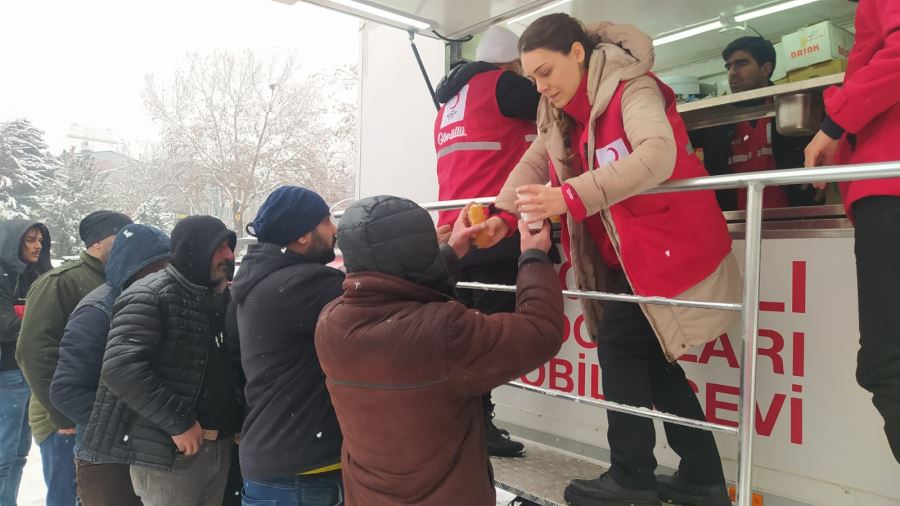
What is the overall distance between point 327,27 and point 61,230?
10.3 m

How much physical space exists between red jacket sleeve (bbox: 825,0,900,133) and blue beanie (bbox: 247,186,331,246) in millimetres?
1837

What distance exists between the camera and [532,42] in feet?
6.77

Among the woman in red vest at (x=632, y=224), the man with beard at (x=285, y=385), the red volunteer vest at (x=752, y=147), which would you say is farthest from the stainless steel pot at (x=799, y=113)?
the man with beard at (x=285, y=385)

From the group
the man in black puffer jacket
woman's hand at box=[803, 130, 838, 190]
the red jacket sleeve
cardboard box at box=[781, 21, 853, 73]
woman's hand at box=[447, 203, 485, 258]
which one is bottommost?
the man in black puffer jacket

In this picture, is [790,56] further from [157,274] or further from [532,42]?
[157,274]

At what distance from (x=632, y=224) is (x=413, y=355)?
898mm

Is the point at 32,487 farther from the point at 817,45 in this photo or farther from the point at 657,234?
the point at 817,45

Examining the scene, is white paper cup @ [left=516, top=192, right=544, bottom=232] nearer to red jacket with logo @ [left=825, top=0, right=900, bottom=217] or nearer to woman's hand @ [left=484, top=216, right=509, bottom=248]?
woman's hand @ [left=484, top=216, right=509, bottom=248]

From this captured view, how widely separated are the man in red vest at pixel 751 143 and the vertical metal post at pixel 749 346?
4.56 ft

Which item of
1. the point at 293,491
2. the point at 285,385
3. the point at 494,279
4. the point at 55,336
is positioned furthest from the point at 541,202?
the point at 55,336

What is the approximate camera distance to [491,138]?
109 inches

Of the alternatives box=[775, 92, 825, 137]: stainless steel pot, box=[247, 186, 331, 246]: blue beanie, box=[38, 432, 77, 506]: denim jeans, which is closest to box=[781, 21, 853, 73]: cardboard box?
box=[775, 92, 825, 137]: stainless steel pot

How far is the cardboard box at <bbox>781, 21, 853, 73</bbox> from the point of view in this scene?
2518mm

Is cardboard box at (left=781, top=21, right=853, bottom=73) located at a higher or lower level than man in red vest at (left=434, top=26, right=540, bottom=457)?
higher
